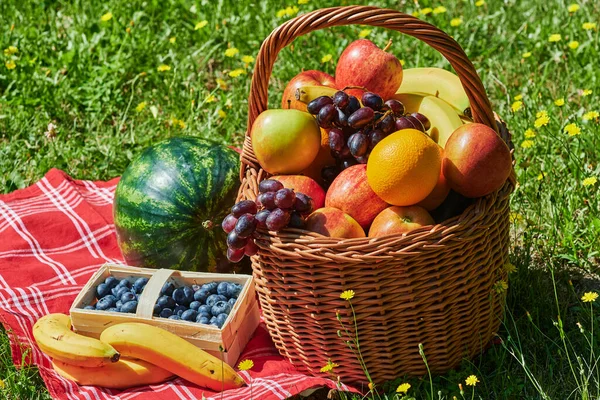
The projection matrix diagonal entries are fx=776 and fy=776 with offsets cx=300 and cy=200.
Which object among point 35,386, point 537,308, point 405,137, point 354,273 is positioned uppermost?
point 405,137

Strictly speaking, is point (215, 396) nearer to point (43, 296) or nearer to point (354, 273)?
point (354, 273)

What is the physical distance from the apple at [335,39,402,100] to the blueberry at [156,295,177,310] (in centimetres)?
111

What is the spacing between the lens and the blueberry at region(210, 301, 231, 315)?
307 centimetres

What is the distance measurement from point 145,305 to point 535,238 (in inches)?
68.4

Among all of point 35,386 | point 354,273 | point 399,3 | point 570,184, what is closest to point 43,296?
point 35,386

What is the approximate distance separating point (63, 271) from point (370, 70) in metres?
1.76

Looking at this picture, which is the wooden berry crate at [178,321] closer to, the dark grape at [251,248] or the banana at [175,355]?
the banana at [175,355]

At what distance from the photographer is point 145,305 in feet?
9.95

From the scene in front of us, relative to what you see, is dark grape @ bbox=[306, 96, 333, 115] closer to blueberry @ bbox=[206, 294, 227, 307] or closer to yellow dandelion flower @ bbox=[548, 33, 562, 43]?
blueberry @ bbox=[206, 294, 227, 307]

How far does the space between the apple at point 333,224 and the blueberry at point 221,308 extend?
0.55 metres

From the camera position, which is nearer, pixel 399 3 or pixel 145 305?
pixel 145 305

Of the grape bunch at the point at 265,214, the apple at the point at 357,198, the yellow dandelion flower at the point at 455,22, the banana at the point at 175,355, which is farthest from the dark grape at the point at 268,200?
the yellow dandelion flower at the point at 455,22

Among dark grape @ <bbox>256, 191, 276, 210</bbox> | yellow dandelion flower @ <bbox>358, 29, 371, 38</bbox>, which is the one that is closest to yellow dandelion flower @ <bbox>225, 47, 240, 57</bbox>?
yellow dandelion flower @ <bbox>358, 29, 371, 38</bbox>

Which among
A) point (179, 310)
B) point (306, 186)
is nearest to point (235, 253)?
point (306, 186)
